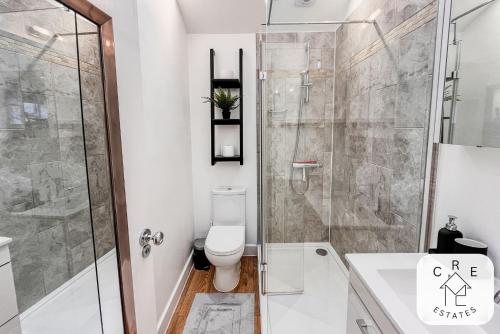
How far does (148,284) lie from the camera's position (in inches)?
43.5

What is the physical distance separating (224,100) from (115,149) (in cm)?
173

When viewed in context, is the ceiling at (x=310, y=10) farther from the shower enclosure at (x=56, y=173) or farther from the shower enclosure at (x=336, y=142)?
the shower enclosure at (x=56, y=173)

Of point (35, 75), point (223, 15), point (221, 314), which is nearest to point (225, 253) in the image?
point (221, 314)

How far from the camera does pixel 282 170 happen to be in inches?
88.0

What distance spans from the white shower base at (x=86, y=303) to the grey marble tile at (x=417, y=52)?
1554mm

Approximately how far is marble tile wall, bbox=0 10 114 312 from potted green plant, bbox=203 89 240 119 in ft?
5.56

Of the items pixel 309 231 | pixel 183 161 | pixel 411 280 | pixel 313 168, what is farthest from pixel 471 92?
pixel 183 161

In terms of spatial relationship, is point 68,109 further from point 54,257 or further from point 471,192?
point 471,192

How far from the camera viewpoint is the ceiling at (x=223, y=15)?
7.27 feet

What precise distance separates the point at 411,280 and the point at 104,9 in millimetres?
1406

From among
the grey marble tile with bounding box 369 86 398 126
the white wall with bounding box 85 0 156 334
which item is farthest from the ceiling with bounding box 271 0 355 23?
the white wall with bounding box 85 0 156 334

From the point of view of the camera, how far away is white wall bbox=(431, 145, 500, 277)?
884 millimetres

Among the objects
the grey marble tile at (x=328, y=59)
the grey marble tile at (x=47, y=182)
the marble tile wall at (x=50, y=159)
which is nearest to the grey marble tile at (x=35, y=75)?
the marble tile wall at (x=50, y=159)

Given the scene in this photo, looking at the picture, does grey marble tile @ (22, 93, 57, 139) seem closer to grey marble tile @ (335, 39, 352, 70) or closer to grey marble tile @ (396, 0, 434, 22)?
grey marble tile @ (396, 0, 434, 22)
